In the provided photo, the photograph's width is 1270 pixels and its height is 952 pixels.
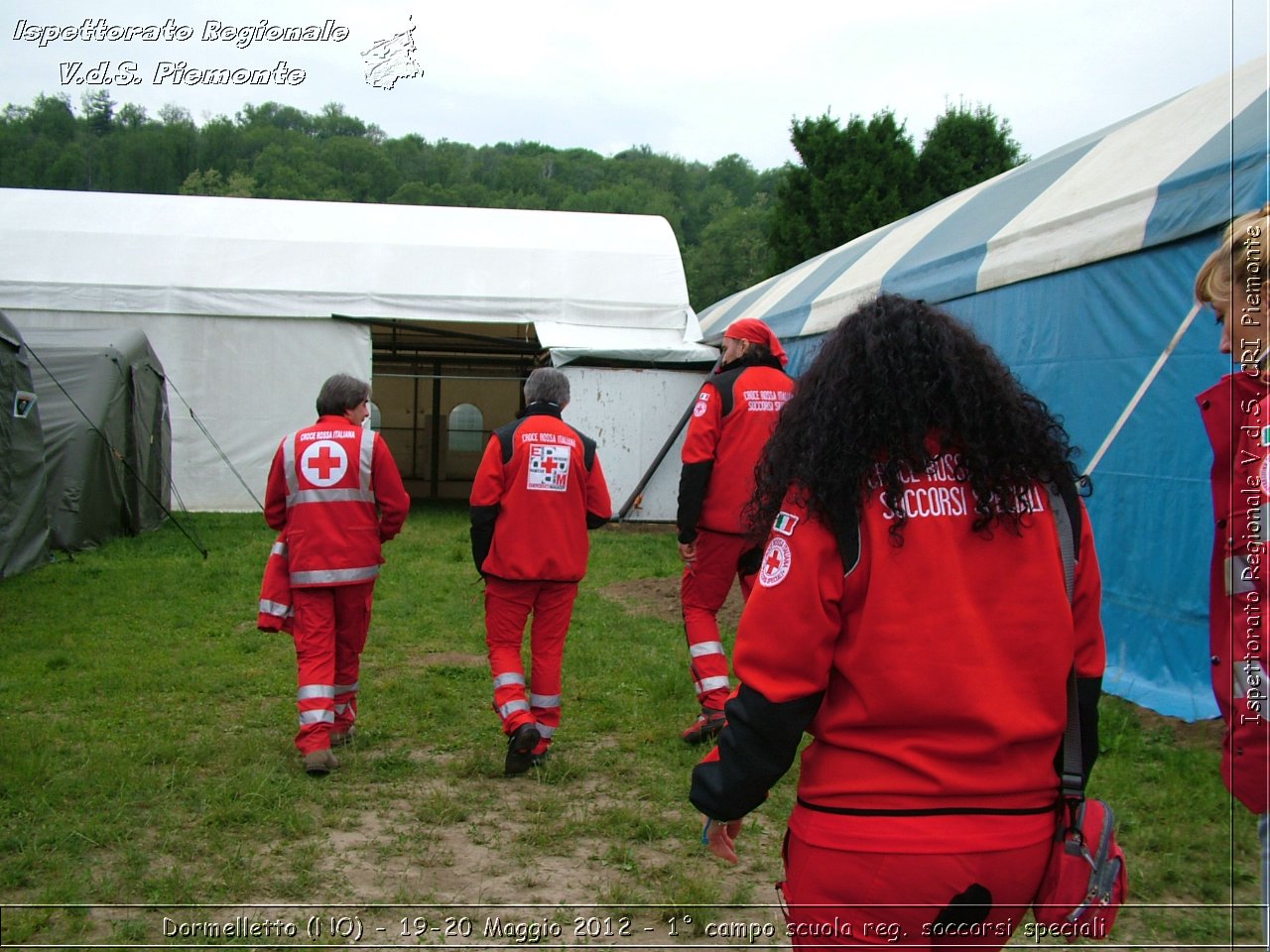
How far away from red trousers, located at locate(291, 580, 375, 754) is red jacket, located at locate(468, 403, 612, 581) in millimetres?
662

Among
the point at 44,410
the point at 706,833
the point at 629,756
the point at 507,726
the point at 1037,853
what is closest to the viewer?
the point at 1037,853

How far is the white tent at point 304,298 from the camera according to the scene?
1592 centimetres

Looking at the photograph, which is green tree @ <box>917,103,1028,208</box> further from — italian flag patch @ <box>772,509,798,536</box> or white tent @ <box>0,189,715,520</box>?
italian flag patch @ <box>772,509,798,536</box>

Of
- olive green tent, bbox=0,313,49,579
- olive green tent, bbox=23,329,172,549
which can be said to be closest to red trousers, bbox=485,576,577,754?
olive green tent, bbox=0,313,49,579

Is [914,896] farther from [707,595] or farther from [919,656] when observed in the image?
[707,595]

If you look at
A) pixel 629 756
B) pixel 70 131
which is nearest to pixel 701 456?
pixel 629 756

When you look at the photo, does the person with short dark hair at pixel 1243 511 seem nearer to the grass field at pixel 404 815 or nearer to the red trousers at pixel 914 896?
the red trousers at pixel 914 896

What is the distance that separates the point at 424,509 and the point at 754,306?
6.67 meters

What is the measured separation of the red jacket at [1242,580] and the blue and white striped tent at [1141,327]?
8.65 feet

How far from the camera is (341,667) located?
5215mm

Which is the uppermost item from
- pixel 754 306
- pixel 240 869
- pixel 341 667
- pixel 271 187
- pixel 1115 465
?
pixel 271 187

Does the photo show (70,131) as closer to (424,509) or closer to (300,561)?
(424,509)

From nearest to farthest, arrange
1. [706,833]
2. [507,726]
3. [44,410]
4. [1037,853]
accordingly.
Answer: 1. [1037,853]
2. [706,833]
3. [507,726]
4. [44,410]

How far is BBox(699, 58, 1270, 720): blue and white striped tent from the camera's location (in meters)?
5.44
